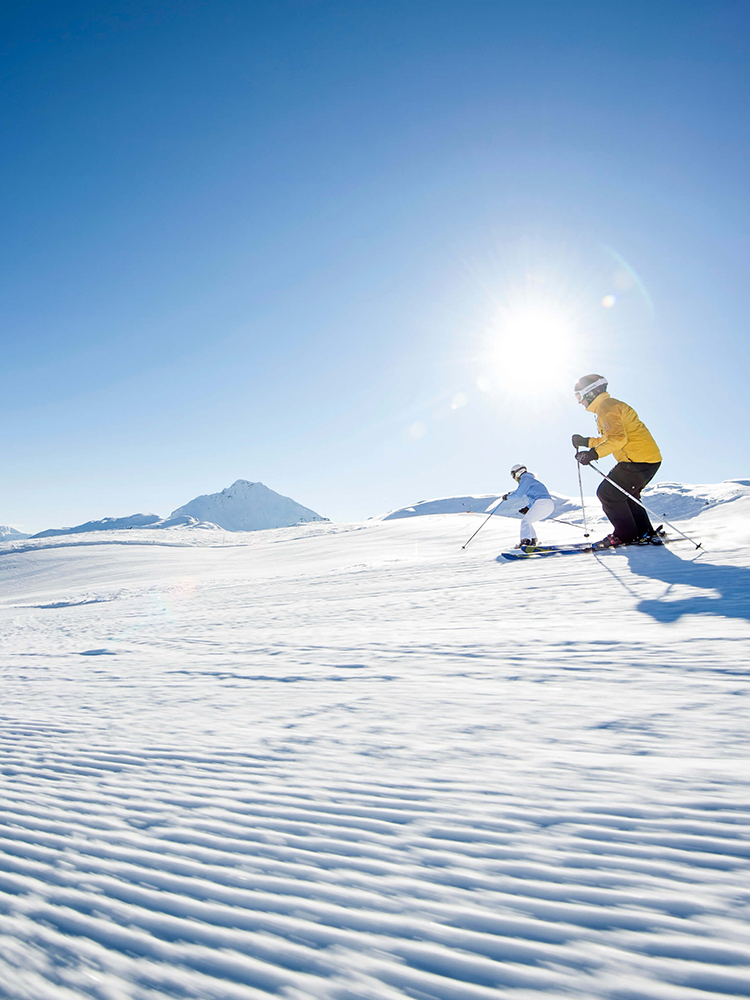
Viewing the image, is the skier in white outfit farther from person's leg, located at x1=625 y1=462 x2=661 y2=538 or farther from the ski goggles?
the ski goggles

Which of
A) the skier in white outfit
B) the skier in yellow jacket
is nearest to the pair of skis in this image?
the skier in yellow jacket

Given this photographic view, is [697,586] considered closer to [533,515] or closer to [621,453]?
[621,453]

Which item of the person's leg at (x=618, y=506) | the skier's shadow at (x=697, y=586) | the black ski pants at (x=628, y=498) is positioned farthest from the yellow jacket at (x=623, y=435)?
the skier's shadow at (x=697, y=586)

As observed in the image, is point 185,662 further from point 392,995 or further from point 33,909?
point 392,995

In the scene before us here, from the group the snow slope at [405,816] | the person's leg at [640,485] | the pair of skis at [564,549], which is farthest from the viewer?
the pair of skis at [564,549]

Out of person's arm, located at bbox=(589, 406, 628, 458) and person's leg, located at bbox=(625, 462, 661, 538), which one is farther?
person's leg, located at bbox=(625, 462, 661, 538)

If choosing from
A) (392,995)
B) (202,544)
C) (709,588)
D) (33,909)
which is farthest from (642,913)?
(202,544)

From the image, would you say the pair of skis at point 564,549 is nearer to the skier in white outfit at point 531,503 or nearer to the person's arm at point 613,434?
the skier in white outfit at point 531,503

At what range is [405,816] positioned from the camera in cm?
195

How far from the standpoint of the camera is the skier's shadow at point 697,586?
404 centimetres

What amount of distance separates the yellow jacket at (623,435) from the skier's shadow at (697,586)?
1.84m

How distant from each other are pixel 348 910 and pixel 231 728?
1.90 metres

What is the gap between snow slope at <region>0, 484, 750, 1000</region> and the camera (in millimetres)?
1313

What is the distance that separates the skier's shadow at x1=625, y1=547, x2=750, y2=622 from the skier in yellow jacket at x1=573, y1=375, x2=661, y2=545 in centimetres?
Result: 140
